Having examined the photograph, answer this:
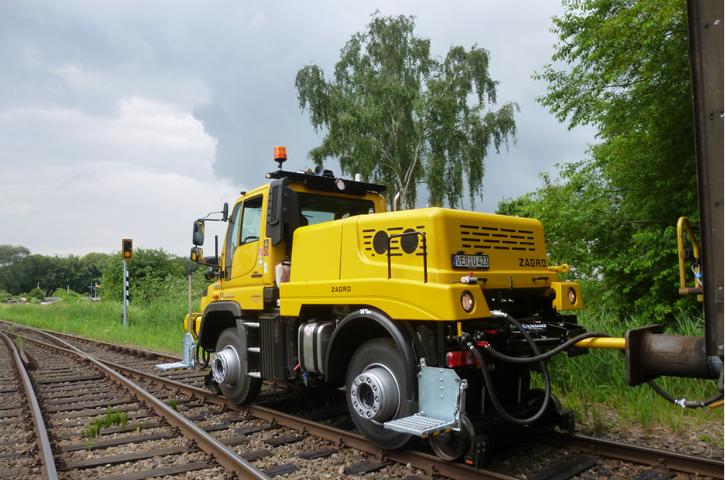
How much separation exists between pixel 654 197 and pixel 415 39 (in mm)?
18852

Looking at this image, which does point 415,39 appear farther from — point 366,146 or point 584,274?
point 584,274

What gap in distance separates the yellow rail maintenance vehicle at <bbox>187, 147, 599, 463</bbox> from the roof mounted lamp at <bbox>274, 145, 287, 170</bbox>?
0.06ft

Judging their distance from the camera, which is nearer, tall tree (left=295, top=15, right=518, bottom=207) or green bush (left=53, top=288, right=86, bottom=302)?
tall tree (left=295, top=15, right=518, bottom=207)

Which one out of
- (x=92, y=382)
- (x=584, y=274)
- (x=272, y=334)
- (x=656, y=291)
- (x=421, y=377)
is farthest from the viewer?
(x=584, y=274)

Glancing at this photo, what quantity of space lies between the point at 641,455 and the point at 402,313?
221cm

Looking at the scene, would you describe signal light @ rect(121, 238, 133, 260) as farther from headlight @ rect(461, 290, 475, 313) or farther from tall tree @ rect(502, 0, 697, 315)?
headlight @ rect(461, 290, 475, 313)

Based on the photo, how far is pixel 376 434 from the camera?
4520 millimetres

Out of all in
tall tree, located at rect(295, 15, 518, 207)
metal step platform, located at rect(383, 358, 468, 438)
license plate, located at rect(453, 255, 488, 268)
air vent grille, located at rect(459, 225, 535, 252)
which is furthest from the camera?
tall tree, located at rect(295, 15, 518, 207)

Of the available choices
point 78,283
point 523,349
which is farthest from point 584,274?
point 78,283

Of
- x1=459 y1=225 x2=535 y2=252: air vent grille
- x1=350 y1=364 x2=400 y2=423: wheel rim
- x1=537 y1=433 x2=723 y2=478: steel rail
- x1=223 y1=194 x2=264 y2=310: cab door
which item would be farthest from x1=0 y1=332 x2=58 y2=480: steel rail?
x1=537 y1=433 x2=723 y2=478: steel rail

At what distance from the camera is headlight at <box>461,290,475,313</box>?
12.9 ft

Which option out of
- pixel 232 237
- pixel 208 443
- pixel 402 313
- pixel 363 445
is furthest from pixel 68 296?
pixel 402 313

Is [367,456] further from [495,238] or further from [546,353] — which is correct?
[495,238]

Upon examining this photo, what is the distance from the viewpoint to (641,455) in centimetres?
425
